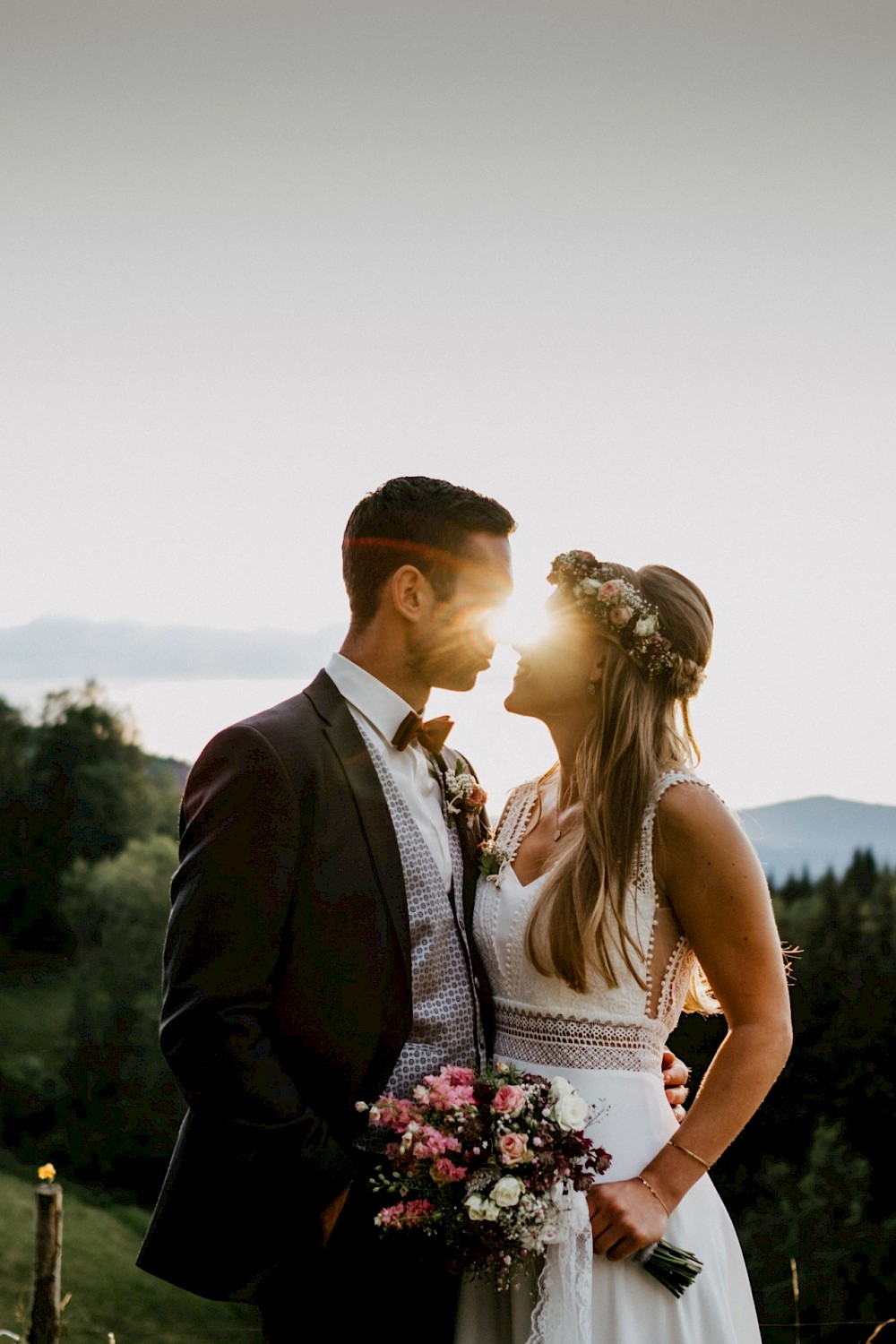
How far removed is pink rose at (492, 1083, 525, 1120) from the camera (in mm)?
2463

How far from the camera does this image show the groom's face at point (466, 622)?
129 inches

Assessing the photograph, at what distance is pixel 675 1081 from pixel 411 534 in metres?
1.61

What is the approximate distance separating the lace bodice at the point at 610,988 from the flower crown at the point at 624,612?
32 cm

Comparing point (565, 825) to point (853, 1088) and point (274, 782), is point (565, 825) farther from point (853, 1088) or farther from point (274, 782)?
point (853, 1088)

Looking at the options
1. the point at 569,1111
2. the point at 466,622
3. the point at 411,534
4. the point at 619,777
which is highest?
the point at 411,534

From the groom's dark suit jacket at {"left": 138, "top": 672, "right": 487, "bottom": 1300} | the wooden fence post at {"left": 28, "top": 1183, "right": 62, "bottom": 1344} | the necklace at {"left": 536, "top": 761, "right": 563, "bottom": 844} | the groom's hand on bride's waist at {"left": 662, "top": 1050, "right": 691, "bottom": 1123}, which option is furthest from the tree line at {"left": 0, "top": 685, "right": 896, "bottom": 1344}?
the groom's dark suit jacket at {"left": 138, "top": 672, "right": 487, "bottom": 1300}

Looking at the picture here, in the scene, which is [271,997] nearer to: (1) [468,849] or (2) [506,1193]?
(2) [506,1193]

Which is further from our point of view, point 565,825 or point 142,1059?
Answer: point 142,1059

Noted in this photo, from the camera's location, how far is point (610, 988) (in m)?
3.09

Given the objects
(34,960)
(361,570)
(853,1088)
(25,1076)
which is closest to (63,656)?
(34,960)

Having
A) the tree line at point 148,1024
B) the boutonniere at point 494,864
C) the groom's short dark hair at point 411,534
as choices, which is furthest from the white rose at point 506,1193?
the tree line at point 148,1024

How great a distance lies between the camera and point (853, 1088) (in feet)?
76.0

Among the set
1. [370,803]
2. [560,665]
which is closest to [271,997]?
[370,803]

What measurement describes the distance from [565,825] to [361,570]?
879mm
